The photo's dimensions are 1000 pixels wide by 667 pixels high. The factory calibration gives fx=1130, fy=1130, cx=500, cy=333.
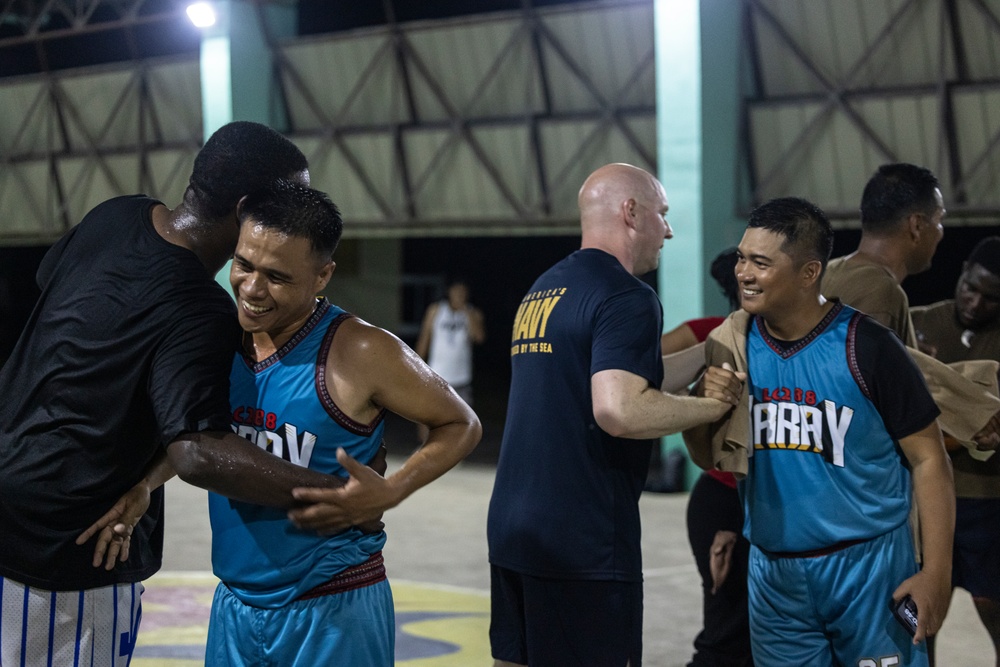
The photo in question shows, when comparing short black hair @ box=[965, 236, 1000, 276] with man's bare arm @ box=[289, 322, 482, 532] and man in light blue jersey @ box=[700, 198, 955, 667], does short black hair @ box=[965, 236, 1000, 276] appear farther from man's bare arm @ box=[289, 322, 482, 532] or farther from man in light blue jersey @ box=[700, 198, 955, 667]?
man's bare arm @ box=[289, 322, 482, 532]

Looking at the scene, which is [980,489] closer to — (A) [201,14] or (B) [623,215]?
(B) [623,215]

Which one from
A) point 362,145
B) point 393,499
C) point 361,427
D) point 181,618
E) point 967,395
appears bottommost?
point 181,618

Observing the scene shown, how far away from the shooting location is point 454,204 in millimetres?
13883

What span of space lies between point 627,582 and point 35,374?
5.93 ft

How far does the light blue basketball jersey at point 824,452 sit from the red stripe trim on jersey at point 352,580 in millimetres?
1294

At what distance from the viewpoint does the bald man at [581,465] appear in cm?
337

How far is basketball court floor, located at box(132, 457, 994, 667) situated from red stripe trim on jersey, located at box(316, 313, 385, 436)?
127 inches

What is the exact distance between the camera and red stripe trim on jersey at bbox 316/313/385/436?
2.80 metres

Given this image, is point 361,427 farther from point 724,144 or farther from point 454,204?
point 454,204

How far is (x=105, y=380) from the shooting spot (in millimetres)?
2867

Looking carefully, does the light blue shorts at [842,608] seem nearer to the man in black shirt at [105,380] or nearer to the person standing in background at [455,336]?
the man in black shirt at [105,380]

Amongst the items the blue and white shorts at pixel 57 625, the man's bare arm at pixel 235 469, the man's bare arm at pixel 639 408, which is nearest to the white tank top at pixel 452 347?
the man's bare arm at pixel 639 408

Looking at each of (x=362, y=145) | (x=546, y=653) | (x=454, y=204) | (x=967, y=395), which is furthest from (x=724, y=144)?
(x=546, y=653)

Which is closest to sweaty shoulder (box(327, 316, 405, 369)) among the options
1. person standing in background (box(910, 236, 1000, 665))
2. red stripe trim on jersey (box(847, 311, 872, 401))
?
red stripe trim on jersey (box(847, 311, 872, 401))
